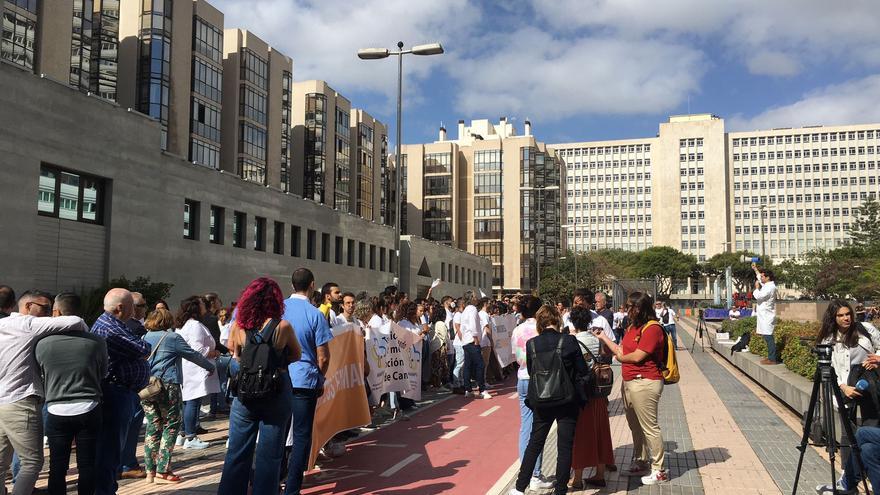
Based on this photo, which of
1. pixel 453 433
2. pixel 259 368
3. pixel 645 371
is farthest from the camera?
pixel 453 433

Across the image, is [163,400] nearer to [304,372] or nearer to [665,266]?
[304,372]

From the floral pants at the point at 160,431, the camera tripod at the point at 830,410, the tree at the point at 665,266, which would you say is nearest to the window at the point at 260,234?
the floral pants at the point at 160,431

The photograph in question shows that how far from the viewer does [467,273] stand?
7031cm

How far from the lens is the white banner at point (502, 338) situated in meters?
16.9

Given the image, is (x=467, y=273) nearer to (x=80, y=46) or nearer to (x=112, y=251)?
(x=80, y=46)

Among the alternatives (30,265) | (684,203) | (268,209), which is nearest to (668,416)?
(30,265)

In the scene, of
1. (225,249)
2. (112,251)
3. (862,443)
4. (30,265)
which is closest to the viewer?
(862,443)

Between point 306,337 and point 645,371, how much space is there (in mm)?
3543

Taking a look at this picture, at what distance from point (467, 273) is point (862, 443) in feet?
212

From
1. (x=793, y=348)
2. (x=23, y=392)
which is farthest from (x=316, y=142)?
(x=23, y=392)

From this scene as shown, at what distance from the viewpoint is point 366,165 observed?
78.8m

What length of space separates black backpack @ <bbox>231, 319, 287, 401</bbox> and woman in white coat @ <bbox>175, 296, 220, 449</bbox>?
4.13 meters

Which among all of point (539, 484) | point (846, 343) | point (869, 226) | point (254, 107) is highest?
point (254, 107)

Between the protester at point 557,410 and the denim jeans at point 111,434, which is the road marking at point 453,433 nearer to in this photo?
the protester at point 557,410
